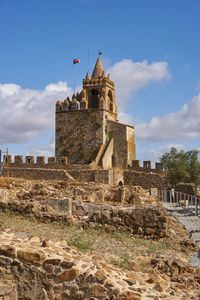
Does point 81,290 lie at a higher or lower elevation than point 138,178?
lower

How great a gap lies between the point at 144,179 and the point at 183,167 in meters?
4.75

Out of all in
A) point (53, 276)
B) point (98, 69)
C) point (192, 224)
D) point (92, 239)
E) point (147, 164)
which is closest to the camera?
point (53, 276)

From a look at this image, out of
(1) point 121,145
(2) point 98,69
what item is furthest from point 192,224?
(2) point 98,69

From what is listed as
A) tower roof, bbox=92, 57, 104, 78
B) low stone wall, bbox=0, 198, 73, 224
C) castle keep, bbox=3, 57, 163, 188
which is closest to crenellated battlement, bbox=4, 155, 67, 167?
castle keep, bbox=3, 57, 163, 188

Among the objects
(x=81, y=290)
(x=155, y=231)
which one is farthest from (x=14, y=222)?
(x=81, y=290)

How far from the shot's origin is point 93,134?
41156mm

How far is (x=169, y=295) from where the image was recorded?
6055mm

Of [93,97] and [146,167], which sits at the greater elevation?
[93,97]

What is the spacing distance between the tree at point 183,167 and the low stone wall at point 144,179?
2252 millimetres

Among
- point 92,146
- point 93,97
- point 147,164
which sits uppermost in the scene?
point 93,97

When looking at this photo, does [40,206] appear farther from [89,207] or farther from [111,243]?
[111,243]

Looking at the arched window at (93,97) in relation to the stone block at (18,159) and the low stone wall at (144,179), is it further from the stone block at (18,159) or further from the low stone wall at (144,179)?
the stone block at (18,159)

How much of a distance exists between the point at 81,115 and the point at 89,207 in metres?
28.4

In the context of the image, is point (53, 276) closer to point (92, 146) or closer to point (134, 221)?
point (134, 221)
